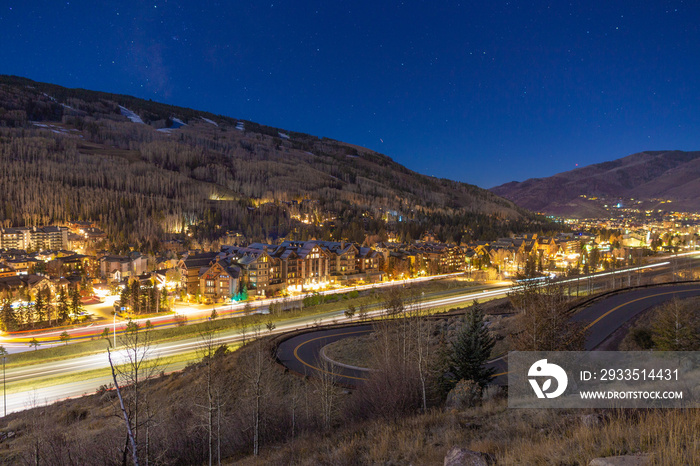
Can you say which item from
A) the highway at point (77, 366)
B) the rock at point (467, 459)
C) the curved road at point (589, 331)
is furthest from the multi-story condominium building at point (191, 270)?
the rock at point (467, 459)

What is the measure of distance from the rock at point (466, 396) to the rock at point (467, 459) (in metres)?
5.53

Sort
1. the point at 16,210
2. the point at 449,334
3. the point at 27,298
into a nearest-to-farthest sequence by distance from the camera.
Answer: the point at 449,334 → the point at 27,298 → the point at 16,210

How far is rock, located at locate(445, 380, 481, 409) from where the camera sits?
36.1 feet

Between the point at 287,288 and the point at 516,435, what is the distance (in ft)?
168

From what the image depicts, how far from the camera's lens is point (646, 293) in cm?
2817

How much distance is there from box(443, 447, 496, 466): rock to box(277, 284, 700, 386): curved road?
10.3 meters

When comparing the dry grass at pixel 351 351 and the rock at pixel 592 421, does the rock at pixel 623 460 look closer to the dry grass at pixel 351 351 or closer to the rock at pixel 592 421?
the rock at pixel 592 421

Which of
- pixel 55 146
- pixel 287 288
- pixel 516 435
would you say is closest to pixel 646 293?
pixel 516 435

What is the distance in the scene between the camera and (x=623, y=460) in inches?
181

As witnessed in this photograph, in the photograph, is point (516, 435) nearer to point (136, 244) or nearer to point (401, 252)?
point (401, 252)

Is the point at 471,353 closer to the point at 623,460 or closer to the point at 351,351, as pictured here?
the point at 623,460

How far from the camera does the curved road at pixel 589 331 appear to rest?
18.6 meters

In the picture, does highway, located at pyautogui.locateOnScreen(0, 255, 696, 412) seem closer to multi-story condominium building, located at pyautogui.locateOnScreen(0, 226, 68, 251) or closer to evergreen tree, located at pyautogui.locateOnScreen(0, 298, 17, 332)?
evergreen tree, located at pyautogui.locateOnScreen(0, 298, 17, 332)

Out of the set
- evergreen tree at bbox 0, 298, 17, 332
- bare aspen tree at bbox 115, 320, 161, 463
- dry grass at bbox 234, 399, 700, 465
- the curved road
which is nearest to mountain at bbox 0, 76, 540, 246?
evergreen tree at bbox 0, 298, 17, 332
